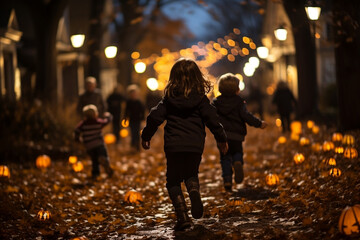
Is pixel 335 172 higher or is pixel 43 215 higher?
pixel 335 172

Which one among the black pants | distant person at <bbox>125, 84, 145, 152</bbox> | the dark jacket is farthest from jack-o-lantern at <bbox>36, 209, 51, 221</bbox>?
distant person at <bbox>125, 84, 145, 152</bbox>

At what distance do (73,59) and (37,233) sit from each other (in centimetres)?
2940

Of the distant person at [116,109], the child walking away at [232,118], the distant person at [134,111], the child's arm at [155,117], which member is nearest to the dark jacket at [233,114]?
the child walking away at [232,118]

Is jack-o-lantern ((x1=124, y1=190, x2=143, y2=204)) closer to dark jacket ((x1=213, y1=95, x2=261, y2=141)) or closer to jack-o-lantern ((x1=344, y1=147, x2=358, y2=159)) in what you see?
dark jacket ((x1=213, y1=95, x2=261, y2=141))

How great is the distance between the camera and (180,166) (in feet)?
23.0

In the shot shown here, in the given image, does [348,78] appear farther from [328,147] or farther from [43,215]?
[43,215]

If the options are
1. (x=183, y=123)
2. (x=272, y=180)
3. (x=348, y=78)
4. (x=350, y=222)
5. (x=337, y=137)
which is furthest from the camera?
(x=348, y=78)

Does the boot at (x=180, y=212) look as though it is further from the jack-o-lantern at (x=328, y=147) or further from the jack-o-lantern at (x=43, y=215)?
the jack-o-lantern at (x=328, y=147)

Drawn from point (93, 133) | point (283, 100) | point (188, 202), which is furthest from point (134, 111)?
point (188, 202)

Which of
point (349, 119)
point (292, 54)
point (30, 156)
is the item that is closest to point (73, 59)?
point (292, 54)

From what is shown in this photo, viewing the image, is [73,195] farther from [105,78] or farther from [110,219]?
[105,78]

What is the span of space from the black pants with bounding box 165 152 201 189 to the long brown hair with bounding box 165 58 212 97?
2.16 ft

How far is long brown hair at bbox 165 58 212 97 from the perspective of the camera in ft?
22.8

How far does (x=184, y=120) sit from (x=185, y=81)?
42cm
